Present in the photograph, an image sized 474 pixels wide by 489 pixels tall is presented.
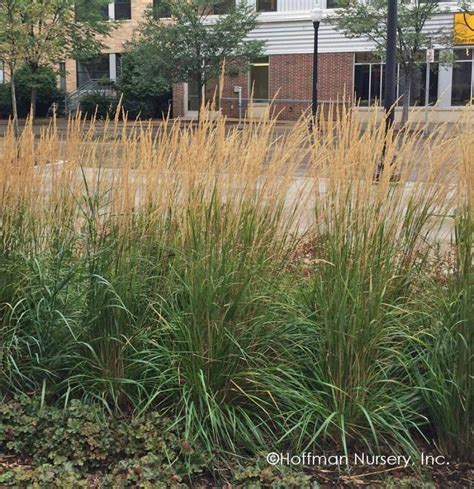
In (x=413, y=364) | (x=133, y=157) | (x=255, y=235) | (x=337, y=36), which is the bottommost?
(x=413, y=364)

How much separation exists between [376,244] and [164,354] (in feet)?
3.89

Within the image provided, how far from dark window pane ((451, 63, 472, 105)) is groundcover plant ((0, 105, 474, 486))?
30.4 metres

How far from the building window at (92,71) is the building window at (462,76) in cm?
2261

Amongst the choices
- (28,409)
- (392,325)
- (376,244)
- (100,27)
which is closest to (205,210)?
(376,244)

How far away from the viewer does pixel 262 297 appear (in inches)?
131

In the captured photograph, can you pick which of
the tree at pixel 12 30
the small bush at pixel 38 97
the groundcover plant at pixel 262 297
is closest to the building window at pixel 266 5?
the small bush at pixel 38 97

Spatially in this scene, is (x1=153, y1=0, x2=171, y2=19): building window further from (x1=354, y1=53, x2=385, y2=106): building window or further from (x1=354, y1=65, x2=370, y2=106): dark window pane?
(x1=354, y1=65, x2=370, y2=106): dark window pane

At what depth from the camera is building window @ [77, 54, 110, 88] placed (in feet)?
144

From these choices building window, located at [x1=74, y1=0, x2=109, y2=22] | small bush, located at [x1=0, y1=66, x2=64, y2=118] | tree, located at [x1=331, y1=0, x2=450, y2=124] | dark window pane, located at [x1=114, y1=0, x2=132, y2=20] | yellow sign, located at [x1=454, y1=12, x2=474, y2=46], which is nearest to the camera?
tree, located at [x1=331, y1=0, x2=450, y2=124]

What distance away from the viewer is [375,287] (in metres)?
3.19

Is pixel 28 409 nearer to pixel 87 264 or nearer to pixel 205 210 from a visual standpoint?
pixel 87 264

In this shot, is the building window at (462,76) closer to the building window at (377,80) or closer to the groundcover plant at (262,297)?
the building window at (377,80)

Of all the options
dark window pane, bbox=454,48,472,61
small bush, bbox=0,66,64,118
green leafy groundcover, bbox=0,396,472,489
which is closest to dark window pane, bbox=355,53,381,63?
dark window pane, bbox=454,48,472,61

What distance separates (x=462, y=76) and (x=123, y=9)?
22.0 metres
